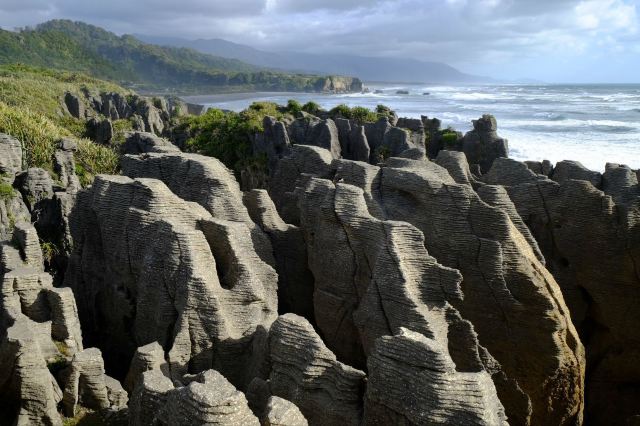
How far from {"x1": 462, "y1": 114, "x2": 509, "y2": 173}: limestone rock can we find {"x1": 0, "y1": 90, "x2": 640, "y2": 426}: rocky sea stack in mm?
10724

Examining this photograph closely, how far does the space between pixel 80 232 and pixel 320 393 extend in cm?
782

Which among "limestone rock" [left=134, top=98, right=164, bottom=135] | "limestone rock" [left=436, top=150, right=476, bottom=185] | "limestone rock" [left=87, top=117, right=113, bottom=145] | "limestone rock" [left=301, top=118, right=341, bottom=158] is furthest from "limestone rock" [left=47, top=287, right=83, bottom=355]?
"limestone rock" [left=134, top=98, right=164, bottom=135]

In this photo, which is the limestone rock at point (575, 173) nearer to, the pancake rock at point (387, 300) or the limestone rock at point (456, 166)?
the limestone rock at point (456, 166)

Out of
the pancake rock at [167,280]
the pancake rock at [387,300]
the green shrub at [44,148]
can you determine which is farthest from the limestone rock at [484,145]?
the pancake rock at [167,280]

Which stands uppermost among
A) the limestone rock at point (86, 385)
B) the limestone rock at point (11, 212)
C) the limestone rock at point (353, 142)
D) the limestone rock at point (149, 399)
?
the limestone rock at point (353, 142)

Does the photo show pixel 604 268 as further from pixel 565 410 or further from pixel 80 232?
pixel 80 232

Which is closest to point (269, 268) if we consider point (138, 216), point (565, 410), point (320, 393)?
point (138, 216)

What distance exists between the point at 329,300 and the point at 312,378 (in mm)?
3788

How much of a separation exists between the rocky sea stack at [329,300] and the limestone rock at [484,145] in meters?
10.7

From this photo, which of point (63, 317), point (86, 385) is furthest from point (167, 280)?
point (86, 385)

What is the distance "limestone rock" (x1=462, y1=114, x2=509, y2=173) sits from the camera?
2727cm

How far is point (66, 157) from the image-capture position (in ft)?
82.2

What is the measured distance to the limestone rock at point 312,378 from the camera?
318 inches

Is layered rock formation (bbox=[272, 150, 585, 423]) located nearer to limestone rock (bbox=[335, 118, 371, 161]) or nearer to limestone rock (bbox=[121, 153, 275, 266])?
limestone rock (bbox=[121, 153, 275, 266])
